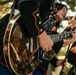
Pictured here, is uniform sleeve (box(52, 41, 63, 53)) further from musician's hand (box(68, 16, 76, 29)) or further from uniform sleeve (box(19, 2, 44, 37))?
uniform sleeve (box(19, 2, 44, 37))

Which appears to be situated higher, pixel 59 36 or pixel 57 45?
pixel 59 36

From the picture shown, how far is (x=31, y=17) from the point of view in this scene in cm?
190

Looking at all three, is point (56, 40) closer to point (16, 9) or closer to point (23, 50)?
point (23, 50)

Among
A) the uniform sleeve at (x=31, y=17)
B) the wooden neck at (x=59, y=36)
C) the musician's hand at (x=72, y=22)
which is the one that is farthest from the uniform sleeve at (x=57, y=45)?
the uniform sleeve at (x=31, y=17)

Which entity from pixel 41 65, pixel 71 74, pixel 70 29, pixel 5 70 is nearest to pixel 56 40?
pixel 41 65

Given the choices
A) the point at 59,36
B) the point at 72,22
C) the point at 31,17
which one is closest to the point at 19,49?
the point at 31,17

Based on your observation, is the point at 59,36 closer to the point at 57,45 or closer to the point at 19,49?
the point at 57,45

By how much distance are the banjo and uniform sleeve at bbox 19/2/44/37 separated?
0.11m

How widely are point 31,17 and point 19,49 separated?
0.34m

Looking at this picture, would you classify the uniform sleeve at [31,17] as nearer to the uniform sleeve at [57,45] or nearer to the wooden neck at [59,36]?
the wooden neck at [59,36]

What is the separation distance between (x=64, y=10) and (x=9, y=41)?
102cm

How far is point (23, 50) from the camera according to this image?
2205 mm

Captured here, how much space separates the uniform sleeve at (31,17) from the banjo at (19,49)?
11 cm

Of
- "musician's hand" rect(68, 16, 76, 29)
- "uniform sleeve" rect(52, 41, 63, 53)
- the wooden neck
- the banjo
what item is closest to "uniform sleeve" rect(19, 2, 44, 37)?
the banjo
